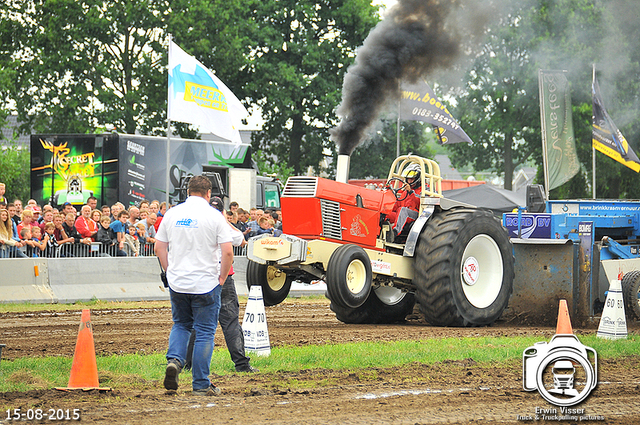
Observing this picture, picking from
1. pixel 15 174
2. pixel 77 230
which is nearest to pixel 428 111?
pixel 77 230

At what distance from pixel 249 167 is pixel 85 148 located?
4898 millimetres

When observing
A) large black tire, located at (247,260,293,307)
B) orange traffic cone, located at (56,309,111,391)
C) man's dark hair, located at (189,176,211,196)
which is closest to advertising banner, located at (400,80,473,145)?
large black tire, located at (247,260,293,307)

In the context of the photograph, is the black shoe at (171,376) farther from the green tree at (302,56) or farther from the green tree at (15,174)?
the green tree at (15,174)

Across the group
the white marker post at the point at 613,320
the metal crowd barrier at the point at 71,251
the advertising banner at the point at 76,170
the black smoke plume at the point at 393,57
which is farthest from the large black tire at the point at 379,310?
the advertising banner at the point at 76,170

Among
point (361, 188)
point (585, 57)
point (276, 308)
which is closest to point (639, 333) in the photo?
point (361, 188)

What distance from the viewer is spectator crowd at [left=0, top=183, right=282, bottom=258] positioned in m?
14.9

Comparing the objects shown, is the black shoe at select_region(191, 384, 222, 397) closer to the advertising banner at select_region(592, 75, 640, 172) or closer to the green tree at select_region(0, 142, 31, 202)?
the advertising banner at select_region(592, 75, 640, 172)

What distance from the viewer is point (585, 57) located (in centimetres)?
3341

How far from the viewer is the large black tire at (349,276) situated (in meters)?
10.2

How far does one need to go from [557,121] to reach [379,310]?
39.2ft

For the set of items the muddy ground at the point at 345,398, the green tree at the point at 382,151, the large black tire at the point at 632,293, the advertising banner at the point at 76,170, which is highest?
the green tree at the point at 382,151

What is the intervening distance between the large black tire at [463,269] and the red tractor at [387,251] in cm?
1

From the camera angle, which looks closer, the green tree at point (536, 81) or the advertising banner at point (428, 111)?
the advertising banner at point (428, 111)

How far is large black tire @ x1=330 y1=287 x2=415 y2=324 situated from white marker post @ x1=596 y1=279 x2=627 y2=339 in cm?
308
